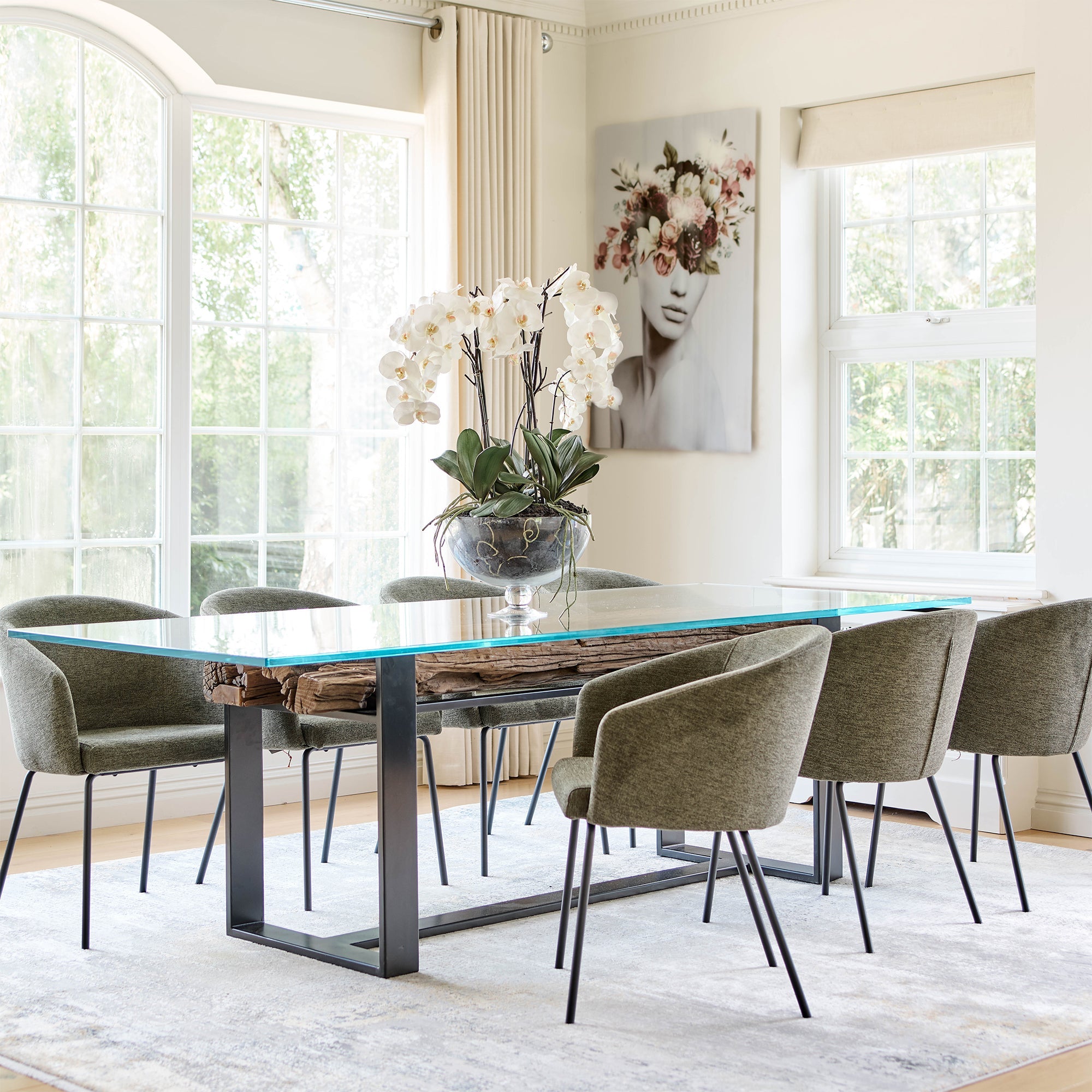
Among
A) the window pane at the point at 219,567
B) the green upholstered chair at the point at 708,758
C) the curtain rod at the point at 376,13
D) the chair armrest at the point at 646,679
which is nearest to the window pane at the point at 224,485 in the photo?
the window pane at the point at 219,567

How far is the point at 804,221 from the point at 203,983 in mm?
3621

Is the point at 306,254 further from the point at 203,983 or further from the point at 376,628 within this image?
the point at 203,983

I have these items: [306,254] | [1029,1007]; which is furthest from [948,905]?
[306,254]

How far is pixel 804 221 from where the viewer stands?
574 cm

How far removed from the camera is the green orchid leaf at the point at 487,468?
3.65 m

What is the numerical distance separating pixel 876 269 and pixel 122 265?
2.62 metres

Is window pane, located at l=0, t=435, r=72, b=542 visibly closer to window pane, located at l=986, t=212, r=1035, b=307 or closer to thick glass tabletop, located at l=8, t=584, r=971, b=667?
thick glass tabletop, located at l=8, t=584, r=971, b=667

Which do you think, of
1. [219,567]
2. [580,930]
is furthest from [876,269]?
[580,930]

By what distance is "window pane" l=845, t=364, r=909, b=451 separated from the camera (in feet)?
18.4

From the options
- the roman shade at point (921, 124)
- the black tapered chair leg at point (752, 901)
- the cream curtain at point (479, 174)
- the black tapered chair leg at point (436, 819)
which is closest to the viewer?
the black tapered chair leg at point (752, 901)

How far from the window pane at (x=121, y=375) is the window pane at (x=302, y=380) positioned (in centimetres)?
45

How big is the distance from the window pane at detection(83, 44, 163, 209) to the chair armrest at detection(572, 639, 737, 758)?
102 inches

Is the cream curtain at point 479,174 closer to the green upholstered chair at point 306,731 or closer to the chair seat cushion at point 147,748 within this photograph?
the green upholstered chair at point 306,731

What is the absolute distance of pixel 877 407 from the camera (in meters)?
5.67
